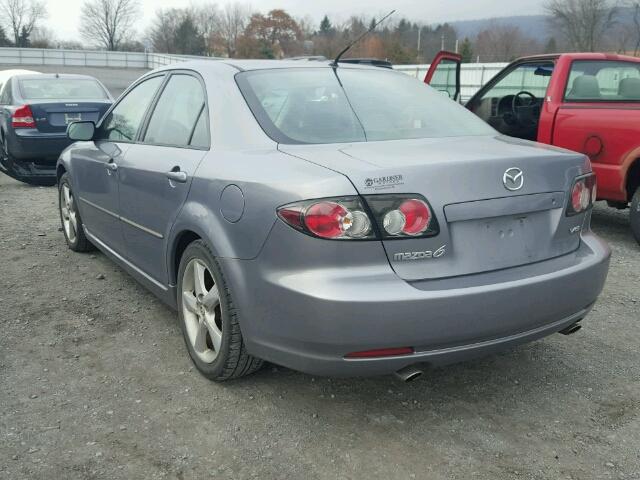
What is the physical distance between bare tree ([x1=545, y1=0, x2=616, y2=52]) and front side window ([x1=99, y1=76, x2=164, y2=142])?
56932 millimetres

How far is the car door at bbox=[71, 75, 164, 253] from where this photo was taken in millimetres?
4047

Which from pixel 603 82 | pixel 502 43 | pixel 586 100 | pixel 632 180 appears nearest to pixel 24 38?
pixel 502 43

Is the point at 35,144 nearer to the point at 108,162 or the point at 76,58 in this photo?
the point at 108,162

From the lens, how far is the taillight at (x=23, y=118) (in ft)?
28.1

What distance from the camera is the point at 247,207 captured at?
8.55 feet

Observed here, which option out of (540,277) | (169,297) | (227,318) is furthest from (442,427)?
(169,297)

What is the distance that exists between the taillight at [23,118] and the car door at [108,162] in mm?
4184

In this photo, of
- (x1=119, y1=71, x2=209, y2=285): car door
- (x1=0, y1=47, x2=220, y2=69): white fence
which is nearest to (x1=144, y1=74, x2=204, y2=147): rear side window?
(x1=119, y1=71, x2=209, y2=285): car door

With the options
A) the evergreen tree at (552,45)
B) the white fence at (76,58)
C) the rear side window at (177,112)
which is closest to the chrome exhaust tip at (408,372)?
the rear side window at (177,112)

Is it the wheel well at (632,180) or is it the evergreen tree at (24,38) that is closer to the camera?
the wheel well at (632,180)

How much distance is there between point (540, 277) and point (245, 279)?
120cm

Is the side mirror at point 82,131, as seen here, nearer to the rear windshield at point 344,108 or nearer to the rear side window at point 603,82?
the rear windshield at point 344,108

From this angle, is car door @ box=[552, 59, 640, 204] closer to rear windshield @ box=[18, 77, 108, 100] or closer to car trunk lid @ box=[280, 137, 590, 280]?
car trunk lid @ box=[280, 137, 590, 280]

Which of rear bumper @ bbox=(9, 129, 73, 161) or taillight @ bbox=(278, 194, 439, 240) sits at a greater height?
taillight @ bbox=(278, 194, 439, 240)
